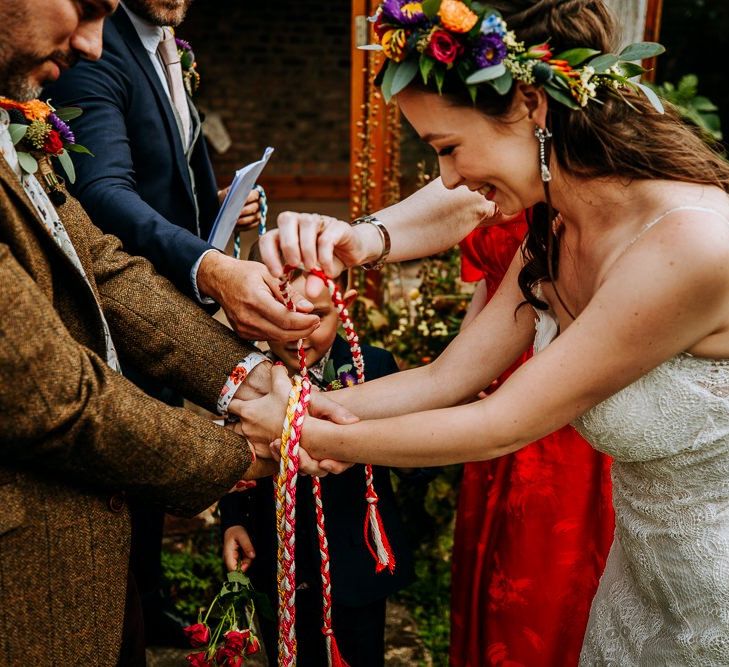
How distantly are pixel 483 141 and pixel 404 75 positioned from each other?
219 millimetres

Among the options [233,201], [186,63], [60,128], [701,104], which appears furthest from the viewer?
[701,104]

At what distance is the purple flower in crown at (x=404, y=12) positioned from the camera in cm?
171

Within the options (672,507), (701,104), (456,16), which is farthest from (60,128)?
(701,104)

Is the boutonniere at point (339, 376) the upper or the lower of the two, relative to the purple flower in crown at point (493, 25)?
lower

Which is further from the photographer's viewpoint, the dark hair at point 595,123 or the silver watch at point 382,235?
the silver watch at point 382,235

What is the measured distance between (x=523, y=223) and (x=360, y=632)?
1.33m

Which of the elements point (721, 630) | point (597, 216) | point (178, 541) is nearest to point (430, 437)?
point (597, 216)

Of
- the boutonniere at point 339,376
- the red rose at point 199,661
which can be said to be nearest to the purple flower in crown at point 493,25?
the boutonniere at point 339,376

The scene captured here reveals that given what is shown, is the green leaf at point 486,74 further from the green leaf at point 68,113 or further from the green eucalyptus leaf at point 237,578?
the green eucalyptus leaf at point 237,578

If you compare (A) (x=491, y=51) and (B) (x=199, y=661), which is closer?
(A) (x=491, y=51)

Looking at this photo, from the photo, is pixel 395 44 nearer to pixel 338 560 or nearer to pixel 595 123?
pixel 595 123

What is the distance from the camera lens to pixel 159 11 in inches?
100

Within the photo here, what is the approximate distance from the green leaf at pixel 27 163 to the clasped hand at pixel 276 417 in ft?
2.40

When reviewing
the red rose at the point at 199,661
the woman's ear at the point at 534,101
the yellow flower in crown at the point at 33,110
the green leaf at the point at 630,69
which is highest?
the green leaf at the point at 630,69
